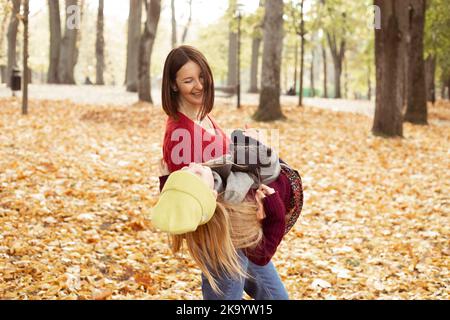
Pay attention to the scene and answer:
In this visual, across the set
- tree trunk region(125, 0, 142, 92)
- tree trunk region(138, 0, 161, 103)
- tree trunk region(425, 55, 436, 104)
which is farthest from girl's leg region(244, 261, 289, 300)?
tree trunk region(425, 55, 436, 104)

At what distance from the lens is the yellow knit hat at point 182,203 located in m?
1.84

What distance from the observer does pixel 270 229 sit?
2.19 m

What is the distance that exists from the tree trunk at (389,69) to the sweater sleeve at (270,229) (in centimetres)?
1126

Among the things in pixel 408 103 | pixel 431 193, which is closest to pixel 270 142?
pixel 431 193

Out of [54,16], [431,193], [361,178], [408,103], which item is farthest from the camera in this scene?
[54,16]

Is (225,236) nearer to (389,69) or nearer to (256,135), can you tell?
(256,135)

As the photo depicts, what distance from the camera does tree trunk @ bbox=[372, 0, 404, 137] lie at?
1262cm

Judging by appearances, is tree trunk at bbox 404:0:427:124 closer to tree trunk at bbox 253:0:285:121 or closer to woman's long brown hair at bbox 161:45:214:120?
tree trunk at bbox 253:0:285:121

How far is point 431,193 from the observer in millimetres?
8711

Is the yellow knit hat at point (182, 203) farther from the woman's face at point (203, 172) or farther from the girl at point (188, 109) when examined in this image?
the girl at point (188, 109)

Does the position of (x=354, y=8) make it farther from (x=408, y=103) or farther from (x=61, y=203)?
(x=61, y=203)

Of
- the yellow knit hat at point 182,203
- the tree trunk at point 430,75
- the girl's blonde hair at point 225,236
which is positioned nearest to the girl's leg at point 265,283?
the girl's blonde hair at point 225,236

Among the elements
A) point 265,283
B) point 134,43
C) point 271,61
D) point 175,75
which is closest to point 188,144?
point 175,75
